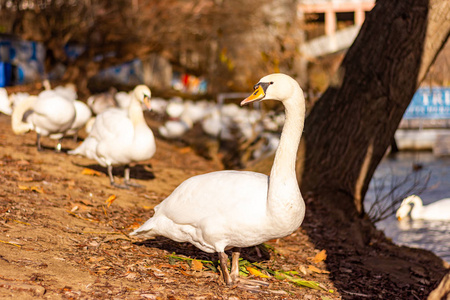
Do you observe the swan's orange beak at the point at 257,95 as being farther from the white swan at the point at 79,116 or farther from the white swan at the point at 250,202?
the white swan at the point at 79,116

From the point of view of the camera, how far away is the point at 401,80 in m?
7.05

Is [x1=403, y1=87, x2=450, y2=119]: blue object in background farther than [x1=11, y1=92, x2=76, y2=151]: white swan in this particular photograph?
Yes

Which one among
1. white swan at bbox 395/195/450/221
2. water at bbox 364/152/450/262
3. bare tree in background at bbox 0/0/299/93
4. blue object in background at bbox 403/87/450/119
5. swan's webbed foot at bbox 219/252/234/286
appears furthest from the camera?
blue object in background at bbox 403/87/450/119

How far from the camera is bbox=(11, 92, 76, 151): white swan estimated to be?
8836 millimetres

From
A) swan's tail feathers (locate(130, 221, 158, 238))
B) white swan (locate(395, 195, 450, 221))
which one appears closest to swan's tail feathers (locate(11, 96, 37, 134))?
swan's tail feathers (locate(130, 221, 158, 238))

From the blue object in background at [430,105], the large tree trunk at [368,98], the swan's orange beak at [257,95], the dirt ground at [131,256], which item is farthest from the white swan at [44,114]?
the blue object in background at [430,105]

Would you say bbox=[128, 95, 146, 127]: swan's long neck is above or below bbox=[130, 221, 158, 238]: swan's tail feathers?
above

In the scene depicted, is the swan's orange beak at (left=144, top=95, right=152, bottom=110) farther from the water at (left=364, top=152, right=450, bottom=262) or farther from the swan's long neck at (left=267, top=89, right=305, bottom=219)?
→ the swan's long neck at (left=267, top=89, right=305, bottom=219)

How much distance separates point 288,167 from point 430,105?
18468 millimetres

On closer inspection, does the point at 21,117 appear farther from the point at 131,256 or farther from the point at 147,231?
the point at 147,231

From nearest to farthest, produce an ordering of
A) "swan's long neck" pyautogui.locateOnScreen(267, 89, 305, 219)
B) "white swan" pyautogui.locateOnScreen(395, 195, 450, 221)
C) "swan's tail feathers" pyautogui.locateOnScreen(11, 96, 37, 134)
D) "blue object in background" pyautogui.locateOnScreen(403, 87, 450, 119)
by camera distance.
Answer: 1. "swan's long neck" pyautogui.locateOnScreen(267, 89, 305, 219)
2. "swan's tail feathers" pyautogui.locateOnScreen(11, 96, 37, 134)
3. "white swan" pyautogui.locateOnScreen(395, 195, 450, 221)
4. "blue object in background" pyautogui.locateOnScreen(403, 87, 450, 119)

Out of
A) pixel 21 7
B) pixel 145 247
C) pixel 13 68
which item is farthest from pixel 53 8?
pixel 145 247

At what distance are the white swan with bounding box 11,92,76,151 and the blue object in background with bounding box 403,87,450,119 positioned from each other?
15232 millimetres

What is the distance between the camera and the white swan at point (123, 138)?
7375 mm
